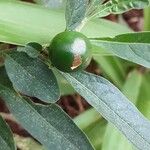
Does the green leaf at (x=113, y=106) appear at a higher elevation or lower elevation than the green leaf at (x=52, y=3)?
lower

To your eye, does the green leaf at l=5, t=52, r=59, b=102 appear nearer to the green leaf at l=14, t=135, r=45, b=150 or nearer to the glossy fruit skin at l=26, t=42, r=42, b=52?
the glossy fruit skin at l=26, t=42, r=42, b=52

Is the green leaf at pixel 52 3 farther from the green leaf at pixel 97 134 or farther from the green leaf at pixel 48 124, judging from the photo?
the green leaf at pixel 97 134

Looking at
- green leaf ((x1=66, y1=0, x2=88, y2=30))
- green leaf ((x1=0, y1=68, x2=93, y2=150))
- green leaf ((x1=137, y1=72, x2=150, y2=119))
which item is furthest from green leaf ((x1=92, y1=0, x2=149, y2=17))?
green leaf ((x1=137, y1=72, x2=150, y2=119))

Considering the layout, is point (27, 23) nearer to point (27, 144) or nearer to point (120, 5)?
point (120, 5)

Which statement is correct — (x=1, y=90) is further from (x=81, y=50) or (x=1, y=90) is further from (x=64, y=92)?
(x=64, y=92)

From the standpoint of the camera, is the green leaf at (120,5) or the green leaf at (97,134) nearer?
the green leaf at (120,5)

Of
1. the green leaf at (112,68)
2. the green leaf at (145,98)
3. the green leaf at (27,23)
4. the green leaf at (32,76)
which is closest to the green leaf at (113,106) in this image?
the green leaf at (32,76)

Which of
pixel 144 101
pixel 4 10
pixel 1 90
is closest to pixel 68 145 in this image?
pixel 1 90
